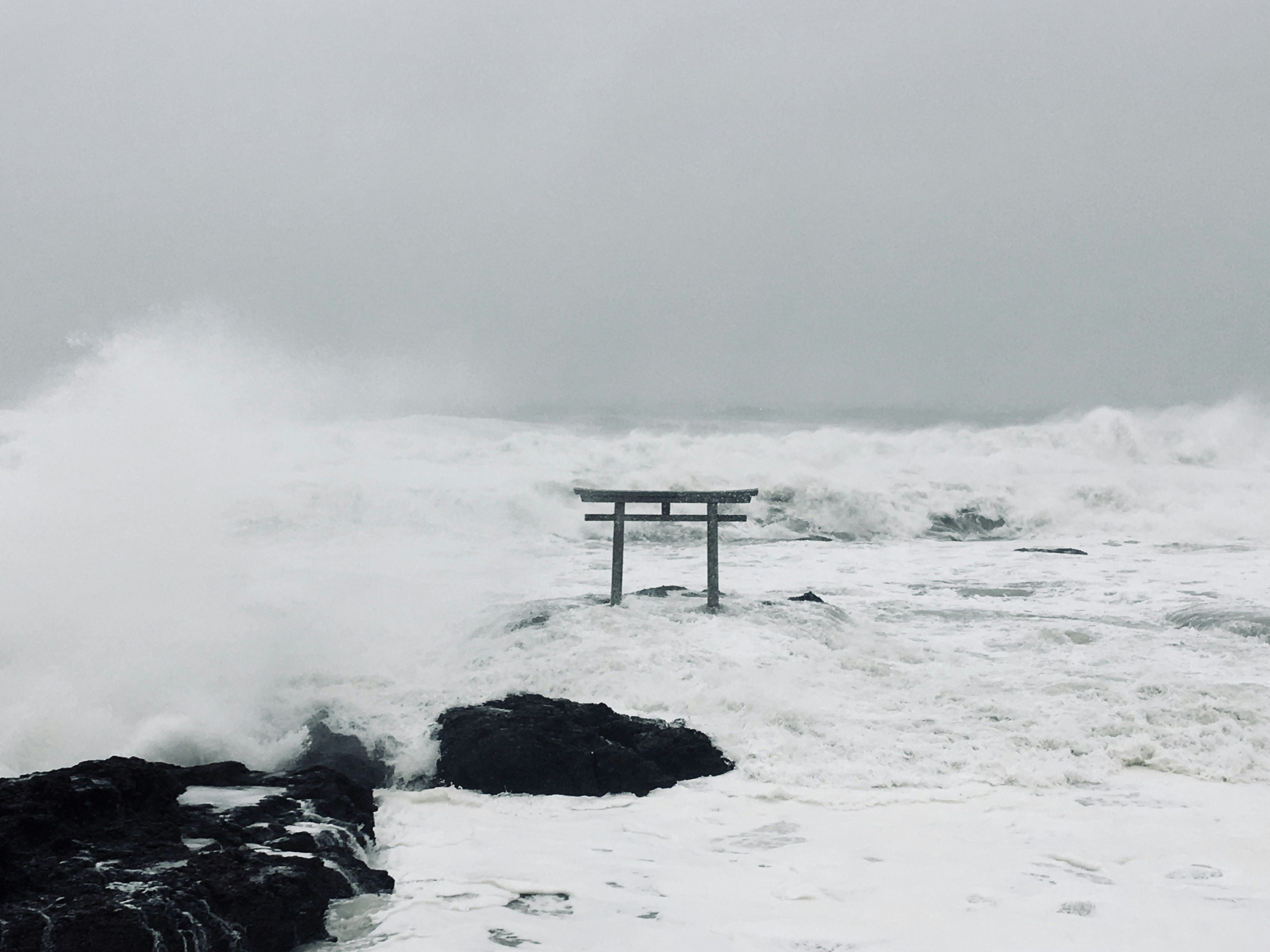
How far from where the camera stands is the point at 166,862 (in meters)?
3.65

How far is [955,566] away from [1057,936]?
1268cm

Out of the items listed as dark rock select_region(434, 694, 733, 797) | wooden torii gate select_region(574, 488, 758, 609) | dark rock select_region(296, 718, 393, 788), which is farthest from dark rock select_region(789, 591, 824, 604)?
dark rock select_region(296, 718, 393, 788)

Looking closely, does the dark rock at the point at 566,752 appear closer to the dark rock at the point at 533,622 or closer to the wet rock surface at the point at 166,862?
the wet rock surface at the point at 166,862

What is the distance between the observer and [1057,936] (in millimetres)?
3750

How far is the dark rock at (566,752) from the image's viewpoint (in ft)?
19.0

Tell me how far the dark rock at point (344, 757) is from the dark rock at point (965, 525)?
62.0 feet

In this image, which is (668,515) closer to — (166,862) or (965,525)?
(166,862)

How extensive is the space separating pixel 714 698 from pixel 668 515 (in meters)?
3.64

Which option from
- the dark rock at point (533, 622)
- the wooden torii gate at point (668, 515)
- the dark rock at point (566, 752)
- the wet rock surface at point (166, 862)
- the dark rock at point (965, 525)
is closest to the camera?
the wet rock surface at point (166, 862)

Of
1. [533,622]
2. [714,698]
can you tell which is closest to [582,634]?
[533,622]

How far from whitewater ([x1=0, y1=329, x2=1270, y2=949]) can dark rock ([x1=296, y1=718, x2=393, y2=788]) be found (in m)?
0.10

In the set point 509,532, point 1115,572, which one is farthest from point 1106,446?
point 509,532

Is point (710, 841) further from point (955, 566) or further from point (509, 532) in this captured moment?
point (509, 532)

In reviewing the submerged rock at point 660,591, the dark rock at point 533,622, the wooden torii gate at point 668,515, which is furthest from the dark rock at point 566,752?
the submerged rock at point 660,591
